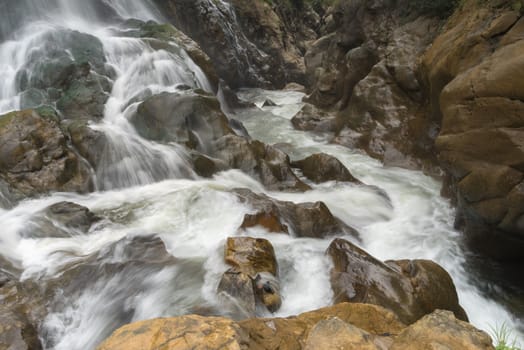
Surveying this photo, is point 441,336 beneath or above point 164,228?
above

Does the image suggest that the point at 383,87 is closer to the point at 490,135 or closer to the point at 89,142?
the point at 490,135

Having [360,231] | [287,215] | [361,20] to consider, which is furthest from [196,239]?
[361,20]

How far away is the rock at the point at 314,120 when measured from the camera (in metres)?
14.4

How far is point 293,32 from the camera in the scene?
102 ft

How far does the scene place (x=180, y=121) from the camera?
10.2 m

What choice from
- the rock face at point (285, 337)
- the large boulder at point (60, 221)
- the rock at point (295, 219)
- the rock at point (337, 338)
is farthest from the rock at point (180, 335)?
the large boulder at point (60, 221)

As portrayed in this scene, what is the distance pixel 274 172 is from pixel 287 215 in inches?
107

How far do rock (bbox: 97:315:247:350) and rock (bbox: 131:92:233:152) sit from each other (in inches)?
309

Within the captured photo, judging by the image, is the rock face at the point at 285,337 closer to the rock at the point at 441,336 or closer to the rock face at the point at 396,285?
the rock at the point at 441,336

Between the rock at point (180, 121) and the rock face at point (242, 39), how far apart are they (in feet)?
39.9

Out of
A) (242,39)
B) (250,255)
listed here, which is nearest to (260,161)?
(250,255)

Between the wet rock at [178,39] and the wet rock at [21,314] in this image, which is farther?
the wet rock at [178,39]

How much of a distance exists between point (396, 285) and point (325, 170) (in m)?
5.44

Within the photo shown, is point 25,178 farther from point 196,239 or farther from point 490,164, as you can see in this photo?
point 490,164
